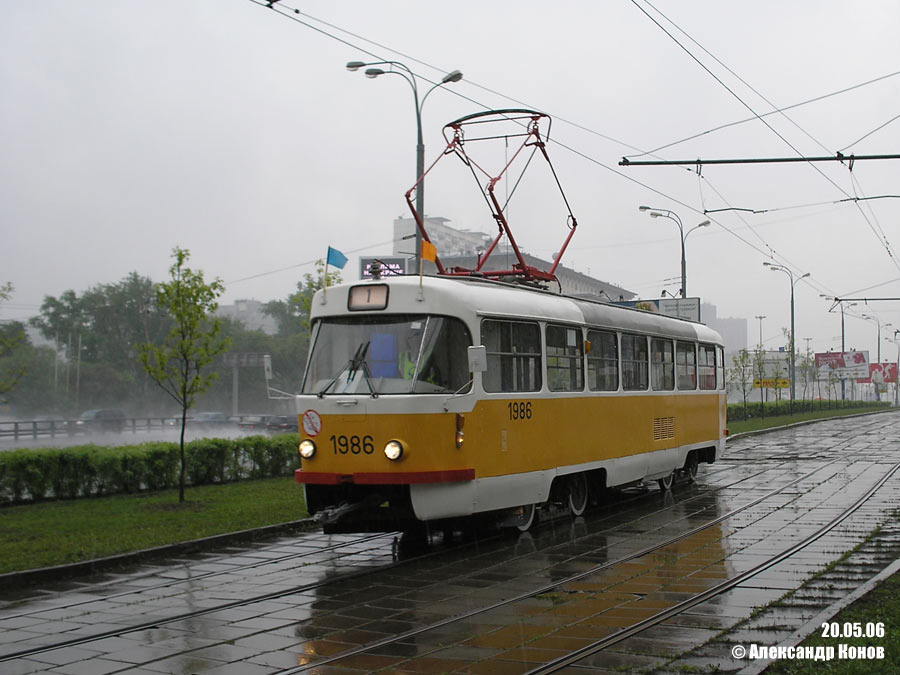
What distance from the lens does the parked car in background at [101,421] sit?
47750mm

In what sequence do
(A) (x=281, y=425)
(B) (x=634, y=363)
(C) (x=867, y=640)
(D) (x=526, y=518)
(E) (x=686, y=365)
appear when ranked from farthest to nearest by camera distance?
(A) (x=281, y=425) → (E) (x=686, y=365) → (B) (x=634, y=363) → (D) (x=526, y=518) → (C) (x=867, y=640)

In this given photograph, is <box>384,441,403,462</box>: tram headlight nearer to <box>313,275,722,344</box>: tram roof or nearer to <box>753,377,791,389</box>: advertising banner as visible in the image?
<box>313,275,722,344</box>: tram roof

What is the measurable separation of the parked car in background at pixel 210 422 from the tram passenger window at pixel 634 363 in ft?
136

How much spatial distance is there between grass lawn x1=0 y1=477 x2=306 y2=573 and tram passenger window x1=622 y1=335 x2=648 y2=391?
552 centimetres

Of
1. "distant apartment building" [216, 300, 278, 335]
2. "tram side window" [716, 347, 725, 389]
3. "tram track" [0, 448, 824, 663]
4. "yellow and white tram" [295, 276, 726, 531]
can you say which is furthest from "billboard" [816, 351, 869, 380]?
"tram track" [0, 448, 824, 663]

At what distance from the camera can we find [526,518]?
1277 cm

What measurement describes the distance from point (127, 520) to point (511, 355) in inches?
238

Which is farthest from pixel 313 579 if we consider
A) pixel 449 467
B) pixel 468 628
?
pixel 468 628

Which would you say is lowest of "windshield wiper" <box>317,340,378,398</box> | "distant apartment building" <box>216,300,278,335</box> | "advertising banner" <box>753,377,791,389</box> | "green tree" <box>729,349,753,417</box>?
"advertising banner" <box>753,377,791,389</box>

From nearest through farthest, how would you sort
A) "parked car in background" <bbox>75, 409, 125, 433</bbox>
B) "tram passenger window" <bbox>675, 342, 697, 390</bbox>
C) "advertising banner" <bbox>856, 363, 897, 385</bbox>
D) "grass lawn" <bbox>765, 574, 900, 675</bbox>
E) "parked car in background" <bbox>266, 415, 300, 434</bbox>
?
"grass lawn" <bbox>765, 574, 900, 675</bbox> → "tram passenger window" <bbox>675, 342, 697, 390</bbox> → "parked car in background" <bbox>266, 415, 300, 434</bbox> → "parked car in background" <bbox>75, 409, 125, 433</bbox> → "advertising banner" <bbox>856, 363, 897, 385</bbox>

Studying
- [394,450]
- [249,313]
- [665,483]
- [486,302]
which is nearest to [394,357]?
[394,450]

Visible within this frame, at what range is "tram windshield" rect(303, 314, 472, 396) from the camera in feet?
35.6

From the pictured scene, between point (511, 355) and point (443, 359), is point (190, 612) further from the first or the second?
point (511, 355)

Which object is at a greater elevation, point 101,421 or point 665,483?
point 101,421
